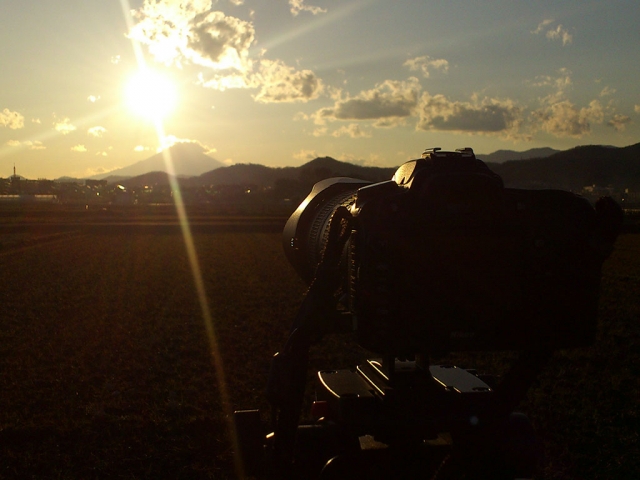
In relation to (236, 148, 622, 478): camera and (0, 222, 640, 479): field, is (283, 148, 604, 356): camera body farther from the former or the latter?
(0, 222, 640, 479): field

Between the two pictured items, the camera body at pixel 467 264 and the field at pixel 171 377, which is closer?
the camera body at pixel 467 264

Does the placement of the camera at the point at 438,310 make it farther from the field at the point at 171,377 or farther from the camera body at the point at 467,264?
the field at the point at 171,377

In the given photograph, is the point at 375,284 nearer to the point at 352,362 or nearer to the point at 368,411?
the point at 368,411

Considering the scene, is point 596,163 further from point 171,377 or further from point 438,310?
point 438,310

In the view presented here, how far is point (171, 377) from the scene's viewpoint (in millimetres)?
7383

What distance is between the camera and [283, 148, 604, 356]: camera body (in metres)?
2.27

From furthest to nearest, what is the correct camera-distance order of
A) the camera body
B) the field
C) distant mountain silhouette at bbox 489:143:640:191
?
distant mountain silhouette at bbox 489:143:640:191 < the field < the camera body

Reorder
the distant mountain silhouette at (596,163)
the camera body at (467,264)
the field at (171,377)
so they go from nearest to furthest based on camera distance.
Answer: the camera body at (467,264), the field at (171,377), the distant mountain silhouette at (596,163)

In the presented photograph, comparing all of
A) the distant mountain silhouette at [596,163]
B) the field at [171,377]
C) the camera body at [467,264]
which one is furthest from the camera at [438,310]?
the distant mountain silhouette at [596,163]

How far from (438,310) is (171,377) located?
572 centimetres

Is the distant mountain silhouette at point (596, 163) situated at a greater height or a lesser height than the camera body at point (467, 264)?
lesser

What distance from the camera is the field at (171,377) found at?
5121mm

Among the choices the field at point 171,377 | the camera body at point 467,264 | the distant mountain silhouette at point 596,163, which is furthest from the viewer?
the distant mountain silhouette at point 596,163

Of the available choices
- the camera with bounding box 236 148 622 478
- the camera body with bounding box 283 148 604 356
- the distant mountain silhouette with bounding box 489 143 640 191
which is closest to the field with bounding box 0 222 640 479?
the camera with bounding box 236 148 622 478
